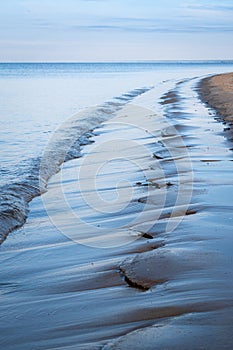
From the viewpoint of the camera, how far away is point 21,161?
389 inches

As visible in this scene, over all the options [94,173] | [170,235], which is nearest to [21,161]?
[94,173]

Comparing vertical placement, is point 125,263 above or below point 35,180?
above

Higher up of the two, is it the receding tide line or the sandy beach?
the sandy beach

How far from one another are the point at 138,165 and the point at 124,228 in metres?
3.63

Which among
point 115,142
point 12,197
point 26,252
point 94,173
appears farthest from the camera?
point 115,142

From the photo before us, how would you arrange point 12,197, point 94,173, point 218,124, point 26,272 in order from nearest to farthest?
point 26,272
point 12,197
point 94,173
point 218,124

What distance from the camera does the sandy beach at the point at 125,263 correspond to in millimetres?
2752

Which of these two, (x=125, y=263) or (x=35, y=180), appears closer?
(x=125, y=263)

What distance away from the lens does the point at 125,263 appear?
12.7ft

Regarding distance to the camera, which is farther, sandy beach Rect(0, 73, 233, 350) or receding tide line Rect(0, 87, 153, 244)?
receding tide line Rect(0, 87, 153, 244)

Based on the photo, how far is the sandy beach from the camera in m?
2.75

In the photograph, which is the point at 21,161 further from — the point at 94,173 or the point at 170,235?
the point at 170,235

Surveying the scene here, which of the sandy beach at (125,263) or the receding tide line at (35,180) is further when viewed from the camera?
the receding tide line at (35,180)

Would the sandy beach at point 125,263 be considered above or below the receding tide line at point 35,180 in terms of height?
above
